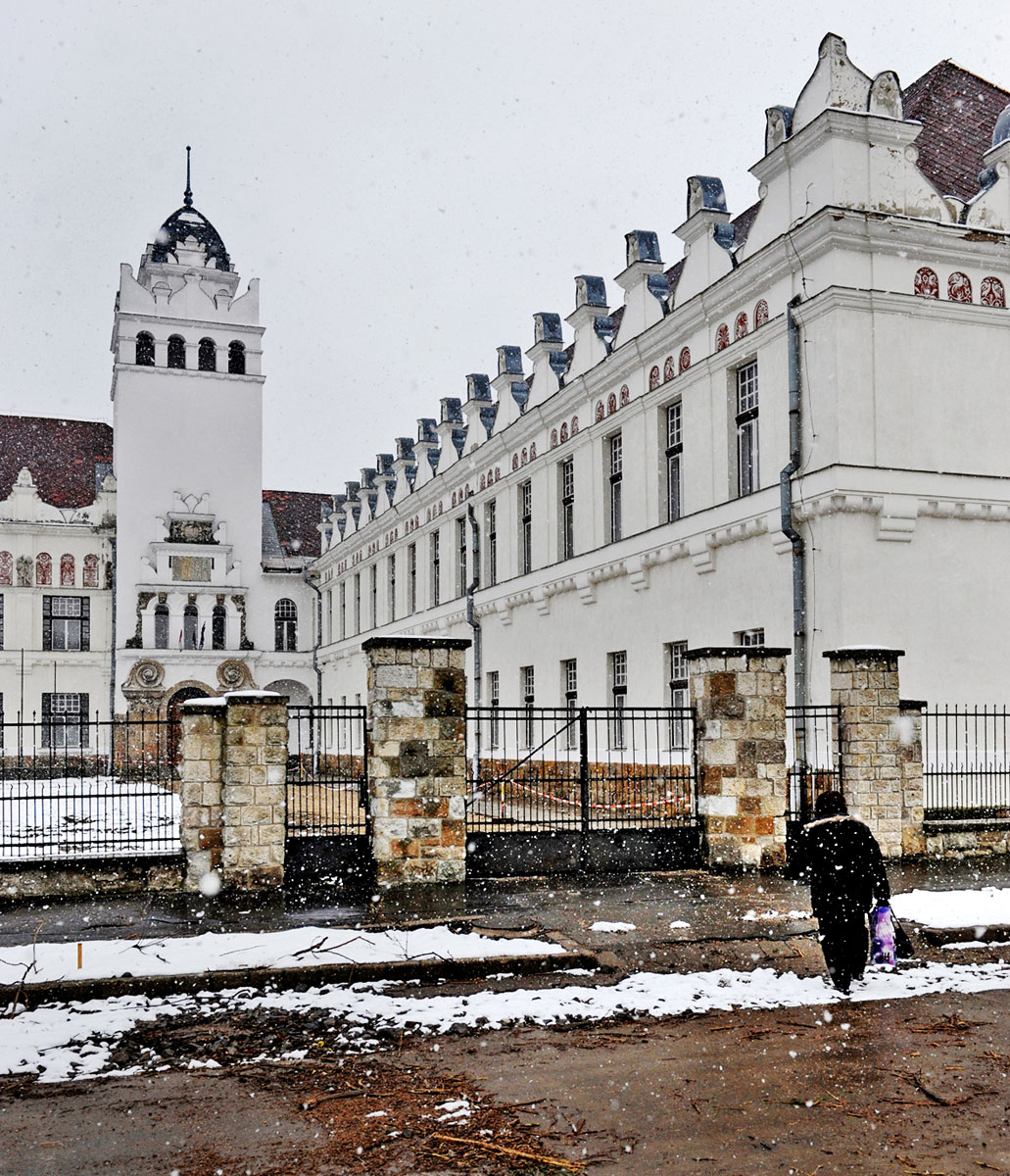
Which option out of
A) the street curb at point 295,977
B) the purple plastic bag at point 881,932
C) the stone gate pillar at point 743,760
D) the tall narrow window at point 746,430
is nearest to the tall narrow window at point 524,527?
the tall narrow window at point 746,430

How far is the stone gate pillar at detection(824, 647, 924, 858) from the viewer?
1488 cm

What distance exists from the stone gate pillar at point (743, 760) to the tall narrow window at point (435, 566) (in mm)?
23609

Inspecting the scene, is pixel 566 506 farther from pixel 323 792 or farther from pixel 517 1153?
pixel 517 1153

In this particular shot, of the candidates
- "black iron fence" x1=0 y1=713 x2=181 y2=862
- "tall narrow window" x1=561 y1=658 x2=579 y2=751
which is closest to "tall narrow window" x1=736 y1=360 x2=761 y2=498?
"tall narrow window" x1=561 y1=658 x2=579 y2=751

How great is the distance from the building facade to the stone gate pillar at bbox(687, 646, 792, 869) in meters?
3.70

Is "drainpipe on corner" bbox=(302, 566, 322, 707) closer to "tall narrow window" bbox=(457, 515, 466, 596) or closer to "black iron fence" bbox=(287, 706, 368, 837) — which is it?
"tall narrow window" bbox=(457, 515, 466, 596)

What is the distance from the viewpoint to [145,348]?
5184 cm

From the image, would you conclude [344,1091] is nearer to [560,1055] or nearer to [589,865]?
[560,1055]

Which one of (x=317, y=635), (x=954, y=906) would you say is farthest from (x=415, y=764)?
(x=317, y=635)

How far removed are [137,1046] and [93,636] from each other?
46.2 meters

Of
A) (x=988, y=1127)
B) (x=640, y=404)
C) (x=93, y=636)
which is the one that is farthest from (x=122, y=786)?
(x=988, y=1127)

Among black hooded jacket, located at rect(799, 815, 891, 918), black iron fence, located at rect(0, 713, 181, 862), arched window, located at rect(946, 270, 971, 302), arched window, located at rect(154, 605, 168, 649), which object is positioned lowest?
black iron fence, located at rect(0, 713, 181, 862)

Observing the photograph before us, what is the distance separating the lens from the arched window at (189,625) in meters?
50.9

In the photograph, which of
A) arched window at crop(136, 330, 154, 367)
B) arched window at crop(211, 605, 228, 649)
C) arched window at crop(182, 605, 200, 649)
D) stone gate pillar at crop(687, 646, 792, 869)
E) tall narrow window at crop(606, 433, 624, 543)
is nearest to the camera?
stone gate pillar at crop(687, 646, 792, 869)
